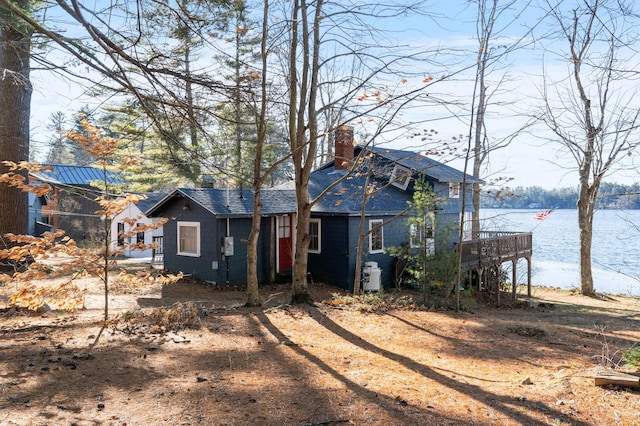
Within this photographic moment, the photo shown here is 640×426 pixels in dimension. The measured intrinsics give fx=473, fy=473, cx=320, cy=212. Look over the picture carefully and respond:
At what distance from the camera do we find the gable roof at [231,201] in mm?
16094

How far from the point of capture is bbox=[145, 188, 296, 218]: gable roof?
1609cm

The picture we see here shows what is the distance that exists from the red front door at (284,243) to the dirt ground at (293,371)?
8007 mm

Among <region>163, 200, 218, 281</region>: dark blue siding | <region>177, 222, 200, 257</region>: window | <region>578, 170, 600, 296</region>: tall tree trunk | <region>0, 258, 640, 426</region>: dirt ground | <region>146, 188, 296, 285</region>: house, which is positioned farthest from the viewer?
<region>578, 170, 600, 296</region>: tall tree trunk

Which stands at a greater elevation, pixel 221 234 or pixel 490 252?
pixel 221 234

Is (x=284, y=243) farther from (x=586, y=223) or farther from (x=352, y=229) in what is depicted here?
(x=586, y=223)

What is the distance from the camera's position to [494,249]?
18.7m

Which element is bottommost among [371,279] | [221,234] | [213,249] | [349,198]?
[371,279]

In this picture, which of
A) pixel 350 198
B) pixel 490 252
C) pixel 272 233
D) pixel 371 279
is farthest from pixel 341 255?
pixel 490 252

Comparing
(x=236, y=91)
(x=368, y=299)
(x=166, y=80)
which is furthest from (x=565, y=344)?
(x=166, y=80)

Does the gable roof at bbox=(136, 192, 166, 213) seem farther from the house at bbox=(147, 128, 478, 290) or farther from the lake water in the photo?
the lake water

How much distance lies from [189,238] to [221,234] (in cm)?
169

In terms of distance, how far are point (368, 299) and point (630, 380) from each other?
6831 millimetres

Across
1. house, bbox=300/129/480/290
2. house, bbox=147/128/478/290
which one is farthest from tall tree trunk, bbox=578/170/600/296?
house, bbox=147/128/478/290

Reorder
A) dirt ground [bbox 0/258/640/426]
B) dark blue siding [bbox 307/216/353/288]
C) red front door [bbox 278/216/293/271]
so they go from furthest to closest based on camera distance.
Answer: red front door [bbox 278/216/293/271], dark blue siding [bbox 307/216/353/288], dirt ground [bbox 0/258/640/426]
